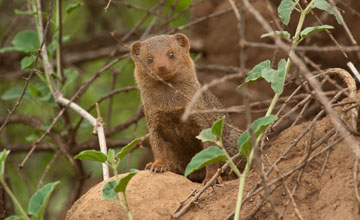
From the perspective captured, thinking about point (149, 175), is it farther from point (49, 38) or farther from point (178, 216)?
point (49, 38)

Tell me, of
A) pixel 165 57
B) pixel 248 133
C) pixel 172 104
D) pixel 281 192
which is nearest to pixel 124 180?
pixel 248 133

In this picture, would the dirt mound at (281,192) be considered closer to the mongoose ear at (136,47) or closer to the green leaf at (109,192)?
the green leaf at (109,192)

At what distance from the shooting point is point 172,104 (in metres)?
3.46

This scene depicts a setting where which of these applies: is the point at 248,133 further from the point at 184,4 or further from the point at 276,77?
the point at 184,4

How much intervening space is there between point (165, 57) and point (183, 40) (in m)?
0.29

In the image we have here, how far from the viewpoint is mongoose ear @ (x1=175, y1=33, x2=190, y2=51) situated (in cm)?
374

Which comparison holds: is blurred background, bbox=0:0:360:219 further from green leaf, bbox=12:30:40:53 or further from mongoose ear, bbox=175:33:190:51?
mongoose ear, bbox=175:33:190:51

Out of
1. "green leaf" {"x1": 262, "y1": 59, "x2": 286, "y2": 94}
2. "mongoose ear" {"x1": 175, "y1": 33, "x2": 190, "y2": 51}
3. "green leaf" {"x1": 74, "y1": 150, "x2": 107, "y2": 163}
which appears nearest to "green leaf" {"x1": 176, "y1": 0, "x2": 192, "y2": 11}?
"mongoose ear" {"x1": 175, "y1": 33, "x2": 190, "y2": 51}

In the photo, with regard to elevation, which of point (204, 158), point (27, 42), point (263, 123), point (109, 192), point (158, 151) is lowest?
point (158, 151)

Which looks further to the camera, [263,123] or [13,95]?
[13,95]

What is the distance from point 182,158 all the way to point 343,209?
59.2 inches

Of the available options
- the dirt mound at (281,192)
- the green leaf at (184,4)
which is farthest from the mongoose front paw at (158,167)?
the green leaf at (184,4)

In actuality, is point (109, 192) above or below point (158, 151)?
above

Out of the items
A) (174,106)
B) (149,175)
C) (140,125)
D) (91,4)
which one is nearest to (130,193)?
(149,175)
